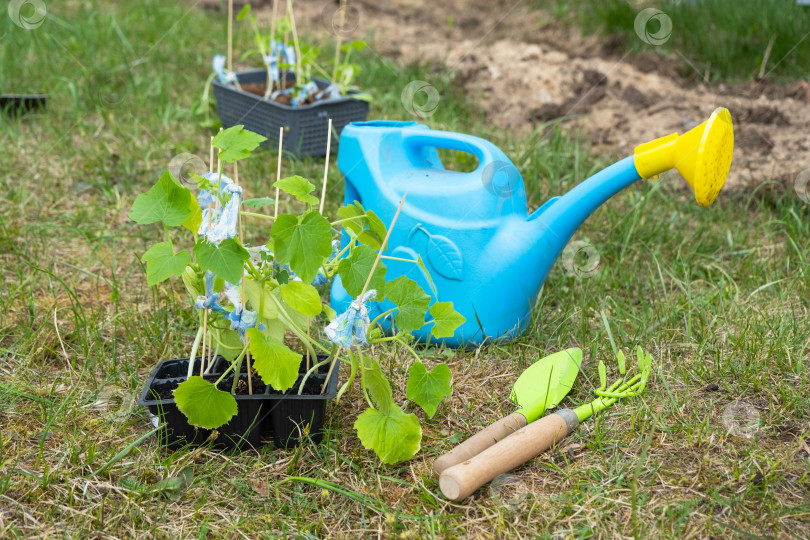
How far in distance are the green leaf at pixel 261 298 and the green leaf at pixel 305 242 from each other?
11cm

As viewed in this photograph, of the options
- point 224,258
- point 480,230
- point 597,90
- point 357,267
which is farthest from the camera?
point 597,90

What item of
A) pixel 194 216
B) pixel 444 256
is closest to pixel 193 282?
pixel 194 216

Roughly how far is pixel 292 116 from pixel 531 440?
1432mm

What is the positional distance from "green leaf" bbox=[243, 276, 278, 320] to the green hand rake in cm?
38

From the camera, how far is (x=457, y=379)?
57.8 inches

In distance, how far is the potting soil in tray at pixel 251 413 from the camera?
1209mm

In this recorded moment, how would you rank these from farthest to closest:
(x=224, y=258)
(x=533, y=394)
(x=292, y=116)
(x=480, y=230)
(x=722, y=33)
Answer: (x=722, y=33)
(x=292, y=116)
(x=480, y=230)
(x=533, y=394)
(x=224, y=258)

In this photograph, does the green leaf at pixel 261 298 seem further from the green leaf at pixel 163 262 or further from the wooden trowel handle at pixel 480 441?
the wooden trowel handle at pixel 480 441

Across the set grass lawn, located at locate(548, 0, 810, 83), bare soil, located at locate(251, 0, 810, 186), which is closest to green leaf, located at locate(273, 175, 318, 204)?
bare soil, located at locate(251, 0, 810, 186)

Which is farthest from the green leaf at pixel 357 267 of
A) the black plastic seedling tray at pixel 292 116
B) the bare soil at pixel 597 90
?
the bare soil at pixel 597 90

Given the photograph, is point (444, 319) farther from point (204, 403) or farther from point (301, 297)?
point (204, 403)

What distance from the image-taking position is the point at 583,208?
56.1 inches

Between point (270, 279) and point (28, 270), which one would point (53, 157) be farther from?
point (270, 279)

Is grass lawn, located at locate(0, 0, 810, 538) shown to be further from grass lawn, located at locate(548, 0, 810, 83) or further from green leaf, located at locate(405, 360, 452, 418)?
grass lawn, located at locate(548, 0, 810, 83)
